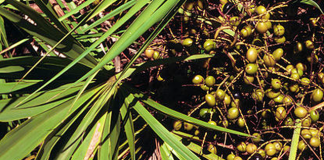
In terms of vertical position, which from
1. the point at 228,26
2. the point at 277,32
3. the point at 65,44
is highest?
the point at 65,44

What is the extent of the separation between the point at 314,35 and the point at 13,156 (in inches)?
54.7

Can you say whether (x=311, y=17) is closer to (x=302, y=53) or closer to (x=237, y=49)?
(x=302, y=53)

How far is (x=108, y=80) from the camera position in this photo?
1.59 meters

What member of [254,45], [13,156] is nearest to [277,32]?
[254,45]

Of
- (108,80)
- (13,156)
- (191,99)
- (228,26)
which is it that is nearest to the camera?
(13,156)

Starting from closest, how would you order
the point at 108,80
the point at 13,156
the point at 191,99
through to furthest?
the point at 13,156 < the point at 108,80 < the point at 191,99

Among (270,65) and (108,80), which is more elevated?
(108,80)

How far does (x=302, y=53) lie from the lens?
1629 mm

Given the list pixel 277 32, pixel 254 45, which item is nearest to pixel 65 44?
pixel 254 45

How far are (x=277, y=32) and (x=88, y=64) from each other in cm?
87

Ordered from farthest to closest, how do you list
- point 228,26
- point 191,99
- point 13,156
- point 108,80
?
point 191,99
point 108,80
point 228,26
point 13,156

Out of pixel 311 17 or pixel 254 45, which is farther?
pixel 311 17

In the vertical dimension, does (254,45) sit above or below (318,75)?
above

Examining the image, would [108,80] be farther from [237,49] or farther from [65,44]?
[237,49]
